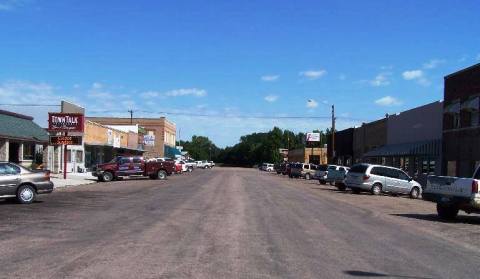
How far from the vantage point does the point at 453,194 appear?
65.1 feet

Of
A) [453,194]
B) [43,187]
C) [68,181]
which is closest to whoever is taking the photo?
[453,194]

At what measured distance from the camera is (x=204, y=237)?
43.7ft

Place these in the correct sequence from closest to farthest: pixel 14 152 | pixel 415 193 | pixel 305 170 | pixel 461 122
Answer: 1. pixel 415 193
2. pixel 461 122
3. pixel 14 152
4. pixel 305 170

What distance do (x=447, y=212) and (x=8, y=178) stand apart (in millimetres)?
15120

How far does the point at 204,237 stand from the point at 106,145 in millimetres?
58049

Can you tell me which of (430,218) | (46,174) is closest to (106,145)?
(46,174)

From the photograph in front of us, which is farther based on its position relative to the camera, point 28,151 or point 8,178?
point 28,151

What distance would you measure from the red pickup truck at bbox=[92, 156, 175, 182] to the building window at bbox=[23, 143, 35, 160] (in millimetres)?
5710

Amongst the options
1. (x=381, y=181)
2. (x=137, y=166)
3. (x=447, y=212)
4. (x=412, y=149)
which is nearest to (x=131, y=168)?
(x=137, y=166)

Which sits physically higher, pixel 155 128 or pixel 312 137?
pixel 155 128

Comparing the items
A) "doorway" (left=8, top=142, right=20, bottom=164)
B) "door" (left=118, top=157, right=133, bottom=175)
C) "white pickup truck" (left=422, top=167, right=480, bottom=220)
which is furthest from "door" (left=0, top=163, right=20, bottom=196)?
"door" (left=118, top=157, right=133, bottom=175)

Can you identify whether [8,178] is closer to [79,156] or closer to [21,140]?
[21,140]

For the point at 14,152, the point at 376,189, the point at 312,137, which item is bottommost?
the point at 376,189

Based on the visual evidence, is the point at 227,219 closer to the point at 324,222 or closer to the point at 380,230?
the point at 324,222
